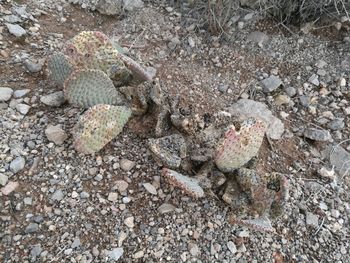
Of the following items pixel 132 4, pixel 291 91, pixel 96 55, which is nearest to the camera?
pixel 96 55

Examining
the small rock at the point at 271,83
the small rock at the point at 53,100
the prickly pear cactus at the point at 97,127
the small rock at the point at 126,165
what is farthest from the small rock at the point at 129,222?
the small rock at the point at 271,83

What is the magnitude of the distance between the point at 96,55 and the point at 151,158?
626 millimetres

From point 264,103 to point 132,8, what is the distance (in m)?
1.14

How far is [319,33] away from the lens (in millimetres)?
2992

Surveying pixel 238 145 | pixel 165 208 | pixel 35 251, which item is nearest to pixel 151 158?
pixel 165 208

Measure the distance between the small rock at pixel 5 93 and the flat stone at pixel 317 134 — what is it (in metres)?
1.66

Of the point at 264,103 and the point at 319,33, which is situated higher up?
the point at 319,33

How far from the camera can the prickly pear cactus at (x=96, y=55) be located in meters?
2.34

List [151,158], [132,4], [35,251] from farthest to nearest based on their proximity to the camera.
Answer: [132,4], [151,158], [35,251]

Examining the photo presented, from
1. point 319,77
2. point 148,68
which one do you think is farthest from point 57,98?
point 319,77

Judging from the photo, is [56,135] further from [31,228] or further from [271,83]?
[271,83]

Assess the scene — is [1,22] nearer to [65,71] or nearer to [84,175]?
[65,71]

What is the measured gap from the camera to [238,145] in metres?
2.04

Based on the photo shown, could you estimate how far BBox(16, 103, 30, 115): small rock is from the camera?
237 cm
